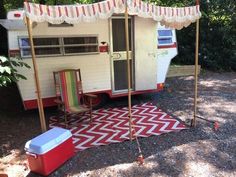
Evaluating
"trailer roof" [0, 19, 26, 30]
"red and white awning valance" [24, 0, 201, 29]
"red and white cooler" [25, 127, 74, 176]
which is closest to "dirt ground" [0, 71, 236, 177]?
"red and white cooler" [25, 127, 74, 176]

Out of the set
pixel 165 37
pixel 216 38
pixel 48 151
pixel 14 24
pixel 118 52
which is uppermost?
pixel 14 24

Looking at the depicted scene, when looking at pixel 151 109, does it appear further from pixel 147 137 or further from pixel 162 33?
pixel 162 33

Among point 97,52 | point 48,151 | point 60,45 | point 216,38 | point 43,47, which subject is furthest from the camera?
point 216,38

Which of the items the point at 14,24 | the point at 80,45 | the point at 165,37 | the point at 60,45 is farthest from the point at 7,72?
the point at 165,37

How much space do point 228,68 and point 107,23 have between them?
6.61 meters

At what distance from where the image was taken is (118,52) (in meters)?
6.21

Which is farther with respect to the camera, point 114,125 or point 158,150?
point 114,125

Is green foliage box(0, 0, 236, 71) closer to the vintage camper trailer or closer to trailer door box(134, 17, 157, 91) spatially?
the vintage camper trailer

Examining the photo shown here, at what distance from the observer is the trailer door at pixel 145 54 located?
6.20 metres

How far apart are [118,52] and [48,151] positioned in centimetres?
322

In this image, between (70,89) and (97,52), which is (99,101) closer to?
(70,89)

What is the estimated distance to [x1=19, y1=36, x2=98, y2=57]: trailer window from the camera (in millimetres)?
5363

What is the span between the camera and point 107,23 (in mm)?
5957

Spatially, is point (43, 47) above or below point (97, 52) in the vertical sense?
above
